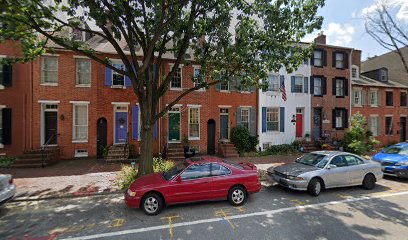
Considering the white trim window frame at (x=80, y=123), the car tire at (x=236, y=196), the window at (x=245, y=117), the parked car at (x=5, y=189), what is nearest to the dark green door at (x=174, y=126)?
the window at (x=245, y=117)

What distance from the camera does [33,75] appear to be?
12555 millimetres

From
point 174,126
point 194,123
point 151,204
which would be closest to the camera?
point 151,204

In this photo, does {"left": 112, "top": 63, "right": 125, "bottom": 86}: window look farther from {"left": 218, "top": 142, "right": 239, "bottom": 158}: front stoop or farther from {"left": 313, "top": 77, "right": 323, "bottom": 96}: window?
{"left": 313, "top": 77, "right": 323, "bottom": 96}: window

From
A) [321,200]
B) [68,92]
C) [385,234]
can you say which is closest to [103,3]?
[68,92]

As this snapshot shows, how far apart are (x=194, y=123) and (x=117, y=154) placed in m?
5.62

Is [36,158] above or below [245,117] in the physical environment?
below

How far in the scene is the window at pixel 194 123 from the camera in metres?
15.0

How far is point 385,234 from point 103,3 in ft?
35.1

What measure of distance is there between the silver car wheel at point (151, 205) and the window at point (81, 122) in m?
9.98

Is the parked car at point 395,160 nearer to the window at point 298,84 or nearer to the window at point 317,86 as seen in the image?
the window at point 298,84

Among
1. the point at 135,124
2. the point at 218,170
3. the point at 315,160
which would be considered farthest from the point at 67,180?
the point at 315,160

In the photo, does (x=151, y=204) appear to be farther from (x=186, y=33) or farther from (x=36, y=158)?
(x=36, y=158)

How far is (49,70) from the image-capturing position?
12883mm

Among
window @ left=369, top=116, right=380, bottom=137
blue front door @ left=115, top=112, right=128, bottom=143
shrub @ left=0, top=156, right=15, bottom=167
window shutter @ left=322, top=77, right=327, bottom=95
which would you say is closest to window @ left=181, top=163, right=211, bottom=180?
blue front door @ left=115, top=112, right=128, bottom=143
